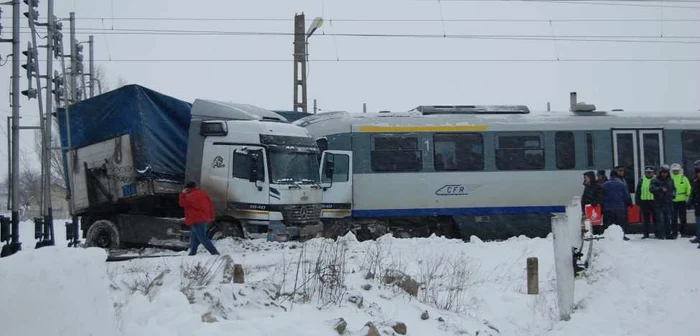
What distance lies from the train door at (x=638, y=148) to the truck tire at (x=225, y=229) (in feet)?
31.8

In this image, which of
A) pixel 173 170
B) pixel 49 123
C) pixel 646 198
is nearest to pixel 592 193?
pixel 646 198

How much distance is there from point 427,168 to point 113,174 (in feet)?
24.2

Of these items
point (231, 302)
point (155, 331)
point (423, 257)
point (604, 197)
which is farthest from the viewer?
point (604, 197)

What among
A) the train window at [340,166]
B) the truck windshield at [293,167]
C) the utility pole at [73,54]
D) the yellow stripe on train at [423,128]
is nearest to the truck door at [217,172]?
the truck windshield at [293,167]

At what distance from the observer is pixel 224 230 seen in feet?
51.0

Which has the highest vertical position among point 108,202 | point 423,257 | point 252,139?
point 252,139

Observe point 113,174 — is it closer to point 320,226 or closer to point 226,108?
point 226,108

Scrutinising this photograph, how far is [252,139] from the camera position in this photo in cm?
1563

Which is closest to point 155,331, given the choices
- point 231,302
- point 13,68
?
point 231,302

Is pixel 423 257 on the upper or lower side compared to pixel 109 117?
lower

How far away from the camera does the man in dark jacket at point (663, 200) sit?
15.0m

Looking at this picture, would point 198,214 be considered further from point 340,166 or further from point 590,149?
point 590,149

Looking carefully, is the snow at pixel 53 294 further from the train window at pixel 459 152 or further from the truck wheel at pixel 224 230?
the train window at pixel 459 152

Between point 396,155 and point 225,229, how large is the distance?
15.6 ft
